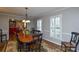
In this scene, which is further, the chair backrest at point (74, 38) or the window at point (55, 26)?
the window at point (55, 26)

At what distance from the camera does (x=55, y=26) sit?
3.24m

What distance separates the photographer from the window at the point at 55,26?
3.21 metres

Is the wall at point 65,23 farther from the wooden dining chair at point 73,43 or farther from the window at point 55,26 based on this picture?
the wooden dining chair at point 73,43

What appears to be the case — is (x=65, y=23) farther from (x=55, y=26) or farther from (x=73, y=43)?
(x=73, y=43)

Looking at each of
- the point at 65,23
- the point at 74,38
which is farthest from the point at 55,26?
the point at 74,38

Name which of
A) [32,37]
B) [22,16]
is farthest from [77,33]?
[22,16]

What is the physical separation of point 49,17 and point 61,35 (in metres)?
0.69

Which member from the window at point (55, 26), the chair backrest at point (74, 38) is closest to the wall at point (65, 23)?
the window at point (55, 26)

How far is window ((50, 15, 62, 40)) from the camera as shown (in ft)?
10.5

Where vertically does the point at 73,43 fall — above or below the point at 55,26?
below

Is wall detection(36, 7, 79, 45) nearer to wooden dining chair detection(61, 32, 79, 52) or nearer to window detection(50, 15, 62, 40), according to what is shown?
window detection(50, 15, 62, 40)

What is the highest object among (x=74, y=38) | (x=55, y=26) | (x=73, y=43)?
(x=55, y=26)

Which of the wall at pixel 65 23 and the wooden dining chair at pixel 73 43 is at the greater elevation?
the wall at pixel 65 23

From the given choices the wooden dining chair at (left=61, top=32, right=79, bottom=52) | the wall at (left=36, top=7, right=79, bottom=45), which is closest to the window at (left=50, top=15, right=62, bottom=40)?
the wall at (left=36, top=7, right=79, bottom=45)
